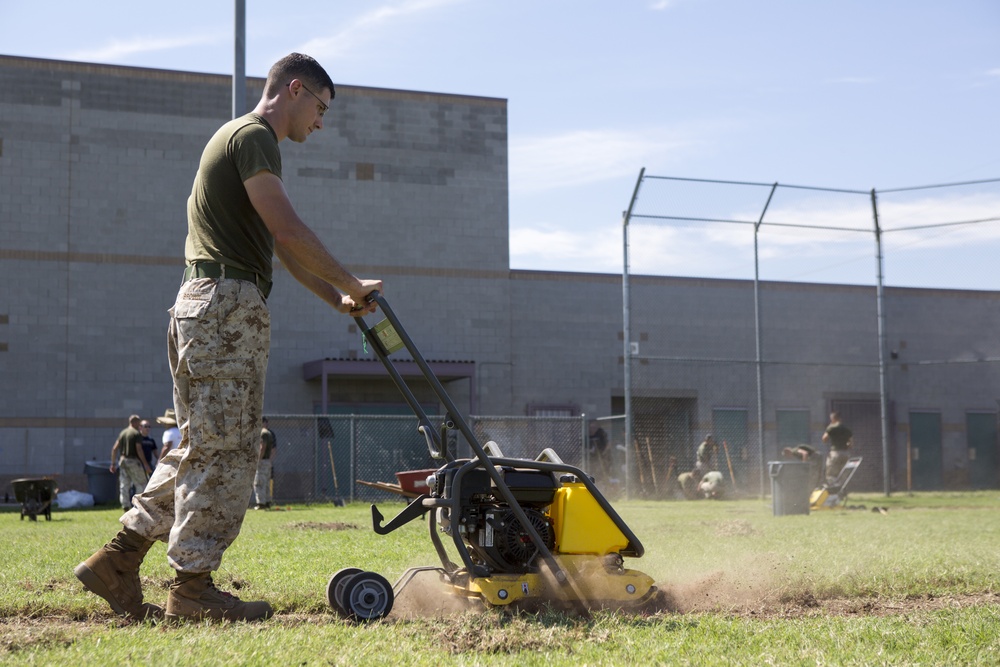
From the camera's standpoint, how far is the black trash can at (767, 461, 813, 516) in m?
15.6

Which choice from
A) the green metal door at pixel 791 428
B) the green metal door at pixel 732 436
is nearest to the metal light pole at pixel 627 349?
the green metal door at pixel 732 436

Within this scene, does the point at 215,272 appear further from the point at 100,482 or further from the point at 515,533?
the point at 100,482

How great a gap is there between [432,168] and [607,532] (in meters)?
24.2

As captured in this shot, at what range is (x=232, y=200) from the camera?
4484mm

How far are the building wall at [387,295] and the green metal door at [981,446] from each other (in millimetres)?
317

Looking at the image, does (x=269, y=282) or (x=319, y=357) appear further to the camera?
(x=319, y=357)

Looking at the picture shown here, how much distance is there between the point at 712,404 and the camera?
29.7 metres

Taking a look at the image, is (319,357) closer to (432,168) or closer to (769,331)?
(432,168)

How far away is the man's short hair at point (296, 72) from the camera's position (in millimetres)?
4613

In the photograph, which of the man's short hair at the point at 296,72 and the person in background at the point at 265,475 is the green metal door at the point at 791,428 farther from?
the man's short hair at the point at 296,72

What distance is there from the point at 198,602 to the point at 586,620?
62.5 inches

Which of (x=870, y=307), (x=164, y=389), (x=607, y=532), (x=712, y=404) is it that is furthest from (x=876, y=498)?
(x=607, y=532)

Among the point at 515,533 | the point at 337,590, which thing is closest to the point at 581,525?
the point at 515,533

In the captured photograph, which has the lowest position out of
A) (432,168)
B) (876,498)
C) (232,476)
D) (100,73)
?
(876,498)
